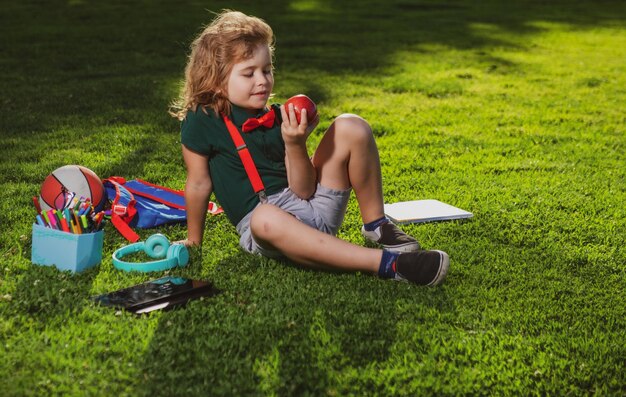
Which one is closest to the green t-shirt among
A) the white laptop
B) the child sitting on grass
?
the child sitting on grass

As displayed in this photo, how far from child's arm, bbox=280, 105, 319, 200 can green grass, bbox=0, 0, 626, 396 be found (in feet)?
1.24

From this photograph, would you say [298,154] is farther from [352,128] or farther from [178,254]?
[178,254]

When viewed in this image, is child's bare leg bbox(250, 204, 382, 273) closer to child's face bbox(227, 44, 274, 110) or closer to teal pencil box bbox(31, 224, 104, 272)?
child's face bbox(227, 44, 274, 110)

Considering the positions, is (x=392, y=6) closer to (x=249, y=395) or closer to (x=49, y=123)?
(x=49, y=123)

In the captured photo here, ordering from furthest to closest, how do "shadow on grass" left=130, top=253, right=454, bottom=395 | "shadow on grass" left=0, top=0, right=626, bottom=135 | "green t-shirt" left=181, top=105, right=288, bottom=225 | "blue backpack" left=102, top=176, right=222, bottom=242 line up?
"shadow on grass" left=0, top=0, right=626, bottom=135 < "blue backpack" left=102, top=176, right=222, bottom=242 < "green t-shirt" left=181, top=105, right=288, bottom=225 < "shadow on grass" left=130, top=253, right=454, bottom=395

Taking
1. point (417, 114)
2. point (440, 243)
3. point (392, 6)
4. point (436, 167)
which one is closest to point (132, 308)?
point (440, 243)

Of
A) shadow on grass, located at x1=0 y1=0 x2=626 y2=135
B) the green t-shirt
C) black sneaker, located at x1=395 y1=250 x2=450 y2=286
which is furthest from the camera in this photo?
shadow on grass, located at x1=0 y1=0 x2=626 y2=135

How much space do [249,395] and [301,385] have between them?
0.60 ft

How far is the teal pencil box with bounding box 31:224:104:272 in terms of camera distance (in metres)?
3.49

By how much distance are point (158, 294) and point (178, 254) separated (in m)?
0.44

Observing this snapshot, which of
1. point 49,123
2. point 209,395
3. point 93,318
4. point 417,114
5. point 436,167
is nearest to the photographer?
point 209,395

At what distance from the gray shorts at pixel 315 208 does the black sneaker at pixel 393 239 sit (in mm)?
257

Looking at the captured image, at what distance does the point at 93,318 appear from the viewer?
3.09 m

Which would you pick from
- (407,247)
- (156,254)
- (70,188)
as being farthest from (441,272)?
(70,188)
